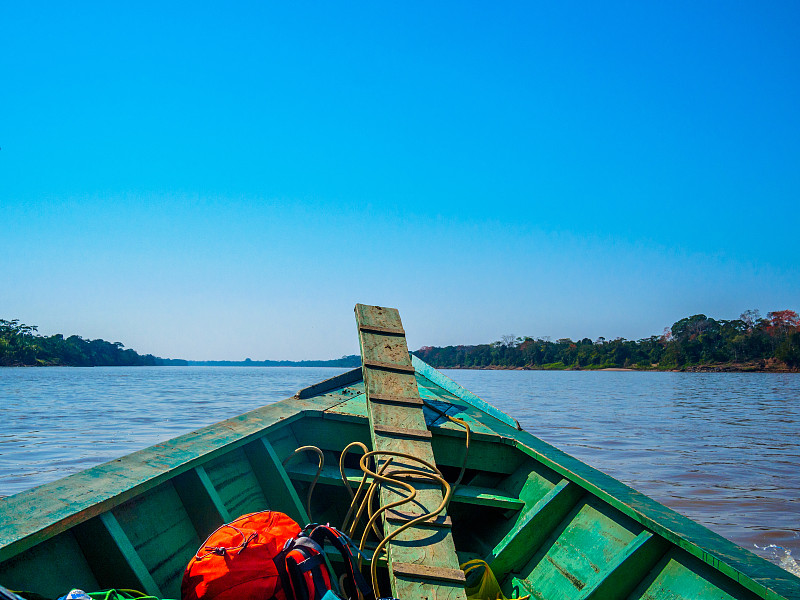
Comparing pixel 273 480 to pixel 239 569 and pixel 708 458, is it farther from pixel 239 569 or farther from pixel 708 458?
pixel 708 458

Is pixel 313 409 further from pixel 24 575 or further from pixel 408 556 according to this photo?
pixel 24 575

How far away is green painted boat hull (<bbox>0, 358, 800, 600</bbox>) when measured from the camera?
80.3 inches

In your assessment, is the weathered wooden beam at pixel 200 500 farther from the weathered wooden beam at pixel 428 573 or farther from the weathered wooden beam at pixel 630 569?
the weathered wooden beam at pixel 630 569

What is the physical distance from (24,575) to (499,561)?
2483 mm

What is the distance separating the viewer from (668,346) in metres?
82.9

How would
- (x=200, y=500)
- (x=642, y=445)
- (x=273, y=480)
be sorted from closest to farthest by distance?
(x=200, y=500)
(x=273, y=480)
(x=642, y=445)

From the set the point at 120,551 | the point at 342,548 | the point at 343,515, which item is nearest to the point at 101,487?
the point at 120,551

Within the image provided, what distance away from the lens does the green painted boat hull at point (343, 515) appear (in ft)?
6.69

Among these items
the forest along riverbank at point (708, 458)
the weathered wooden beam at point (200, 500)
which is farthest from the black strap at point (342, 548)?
the forest along riverbank at point (708, 458)

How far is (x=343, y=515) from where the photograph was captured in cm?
420

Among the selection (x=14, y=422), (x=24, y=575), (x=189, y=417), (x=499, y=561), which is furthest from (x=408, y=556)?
(x=14, y=422)

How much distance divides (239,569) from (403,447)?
1376 mm

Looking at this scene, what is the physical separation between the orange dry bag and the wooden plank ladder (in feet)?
1.78

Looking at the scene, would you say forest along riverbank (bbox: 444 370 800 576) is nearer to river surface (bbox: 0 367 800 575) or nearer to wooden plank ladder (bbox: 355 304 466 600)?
river surface (bbox: 0 367 800 575)
